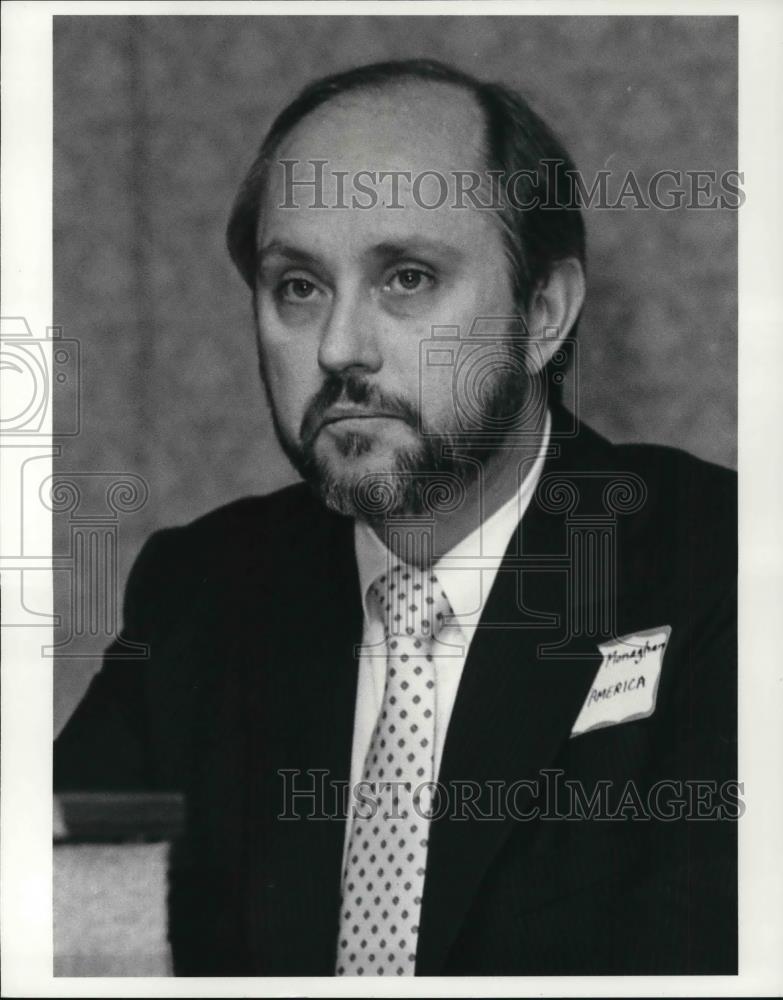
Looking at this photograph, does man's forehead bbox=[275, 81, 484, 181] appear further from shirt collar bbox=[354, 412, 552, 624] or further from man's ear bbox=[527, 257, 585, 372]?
shirt collar bbox=[354, 412, 552, 624]

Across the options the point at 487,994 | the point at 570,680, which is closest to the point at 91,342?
the point at 570,680

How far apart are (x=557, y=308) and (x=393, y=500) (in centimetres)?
48

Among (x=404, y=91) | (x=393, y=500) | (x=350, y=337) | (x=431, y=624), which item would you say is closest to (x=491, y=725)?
Result: (x=431, y=624)

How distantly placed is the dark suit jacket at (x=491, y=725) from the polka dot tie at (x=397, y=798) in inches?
1.4

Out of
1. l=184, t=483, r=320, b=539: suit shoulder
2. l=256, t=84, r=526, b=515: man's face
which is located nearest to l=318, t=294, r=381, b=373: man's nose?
l=256, t=84, r=526, b=515: man's face

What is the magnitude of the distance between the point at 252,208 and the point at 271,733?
997 mm

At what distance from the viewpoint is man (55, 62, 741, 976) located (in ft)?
7.69

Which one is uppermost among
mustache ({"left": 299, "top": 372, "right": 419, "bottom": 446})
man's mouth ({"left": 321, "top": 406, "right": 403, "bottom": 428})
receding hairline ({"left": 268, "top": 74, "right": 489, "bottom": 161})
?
receding hairline ({"left": 268, "top": 74, "right": 489, "bottom": 161})

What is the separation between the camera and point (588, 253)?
93.6 inches

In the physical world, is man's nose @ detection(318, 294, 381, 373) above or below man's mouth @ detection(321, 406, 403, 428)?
above

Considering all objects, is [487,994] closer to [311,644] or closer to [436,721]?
[436,721]

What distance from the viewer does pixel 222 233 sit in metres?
2.39

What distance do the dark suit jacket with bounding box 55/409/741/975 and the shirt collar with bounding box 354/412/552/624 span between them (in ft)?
0.07

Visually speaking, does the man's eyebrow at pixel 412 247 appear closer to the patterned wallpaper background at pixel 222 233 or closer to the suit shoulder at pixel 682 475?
the patterned wallpaper background at pixel 222 233
